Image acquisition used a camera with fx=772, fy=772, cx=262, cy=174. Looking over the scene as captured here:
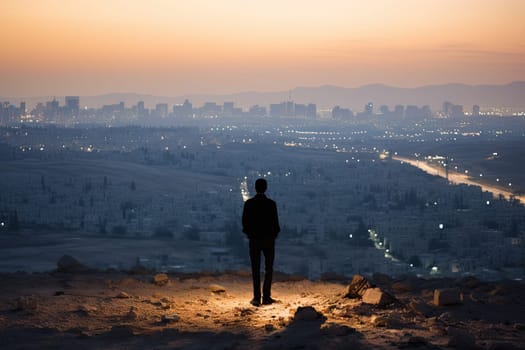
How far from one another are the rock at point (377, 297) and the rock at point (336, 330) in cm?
130

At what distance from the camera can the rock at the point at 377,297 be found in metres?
8.89

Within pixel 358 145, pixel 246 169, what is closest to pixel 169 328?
pixel 246 169

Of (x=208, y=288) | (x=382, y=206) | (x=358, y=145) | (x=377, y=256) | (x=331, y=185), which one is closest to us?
(x=208, y=288)

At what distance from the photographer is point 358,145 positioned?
107062 millimetres

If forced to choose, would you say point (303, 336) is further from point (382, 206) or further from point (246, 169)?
point (246, 169)

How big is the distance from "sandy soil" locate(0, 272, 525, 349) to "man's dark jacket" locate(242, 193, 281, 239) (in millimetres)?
947

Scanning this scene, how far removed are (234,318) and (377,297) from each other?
5.50ft

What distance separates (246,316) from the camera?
8930mm

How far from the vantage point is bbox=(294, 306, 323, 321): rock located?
328 inches

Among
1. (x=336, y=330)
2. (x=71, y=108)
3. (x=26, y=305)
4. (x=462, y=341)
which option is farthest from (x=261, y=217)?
(x=71, y=108)

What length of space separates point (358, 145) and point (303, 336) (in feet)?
330

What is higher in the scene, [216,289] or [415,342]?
[415,342]

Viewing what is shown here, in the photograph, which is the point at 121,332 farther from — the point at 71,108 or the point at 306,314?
the point at 71,108

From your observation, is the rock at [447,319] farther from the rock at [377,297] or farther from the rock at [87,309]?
the rock at [87,309]
